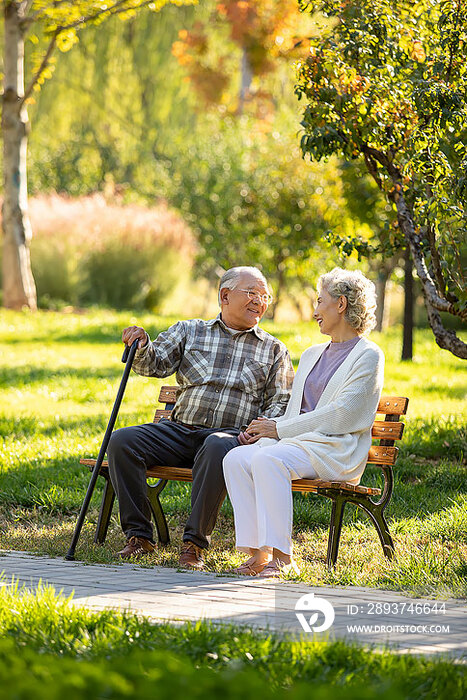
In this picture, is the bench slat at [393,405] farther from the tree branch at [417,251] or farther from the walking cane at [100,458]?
the walking cane at [100,458]

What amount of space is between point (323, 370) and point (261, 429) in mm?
468

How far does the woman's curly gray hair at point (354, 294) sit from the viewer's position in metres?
5.18

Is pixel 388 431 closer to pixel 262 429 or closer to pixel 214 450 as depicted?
pixel 262 429

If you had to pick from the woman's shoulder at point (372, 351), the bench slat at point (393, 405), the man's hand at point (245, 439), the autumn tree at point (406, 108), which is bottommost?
the man's hand at point (245, 439)

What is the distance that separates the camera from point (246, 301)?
5531 millimetres

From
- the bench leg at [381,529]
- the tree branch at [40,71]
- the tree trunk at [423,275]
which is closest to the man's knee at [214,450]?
the bench leg at [381,529]

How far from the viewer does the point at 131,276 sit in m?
18.0

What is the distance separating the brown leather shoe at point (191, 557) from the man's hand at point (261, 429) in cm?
61

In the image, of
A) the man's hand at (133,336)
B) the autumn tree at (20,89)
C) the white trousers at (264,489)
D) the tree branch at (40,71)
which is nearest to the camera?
the white trousers at (264,489)

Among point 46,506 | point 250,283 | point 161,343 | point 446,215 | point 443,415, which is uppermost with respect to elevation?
point 446,215

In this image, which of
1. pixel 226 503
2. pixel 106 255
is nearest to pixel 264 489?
pixel 226 503

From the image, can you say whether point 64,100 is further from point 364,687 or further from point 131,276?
point 364,687

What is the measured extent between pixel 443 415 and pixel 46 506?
3.68 m

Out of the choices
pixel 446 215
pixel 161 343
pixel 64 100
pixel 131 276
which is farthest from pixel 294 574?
pixel 64 100
